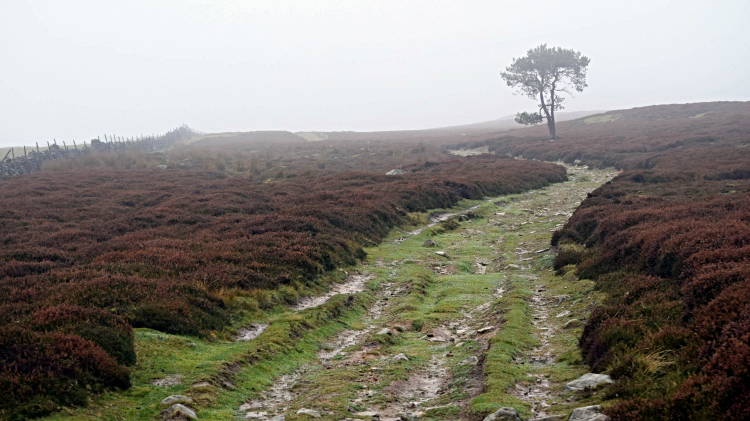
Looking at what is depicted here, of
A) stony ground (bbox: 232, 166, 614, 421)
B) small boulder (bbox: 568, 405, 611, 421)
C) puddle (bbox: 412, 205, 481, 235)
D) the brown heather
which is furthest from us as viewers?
puddle (bbox: 412, 205, 481, 235)

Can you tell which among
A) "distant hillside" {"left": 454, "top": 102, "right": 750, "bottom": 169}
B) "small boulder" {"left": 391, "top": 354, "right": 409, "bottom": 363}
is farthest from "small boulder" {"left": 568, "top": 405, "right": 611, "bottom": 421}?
"distant hillside" {"left": 454, "top": 102, "right": 750, "bottom": 169}

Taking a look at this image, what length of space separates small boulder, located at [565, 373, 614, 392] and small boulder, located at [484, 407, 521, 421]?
4.73 ft

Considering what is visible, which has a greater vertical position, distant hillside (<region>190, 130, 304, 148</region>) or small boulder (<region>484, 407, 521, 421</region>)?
distant hillside (<region>190, 130, 304, 148</region>)

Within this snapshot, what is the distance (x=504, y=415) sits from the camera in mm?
7047

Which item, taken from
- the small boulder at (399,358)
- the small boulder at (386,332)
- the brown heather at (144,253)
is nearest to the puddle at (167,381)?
the brown heather at (144,253)

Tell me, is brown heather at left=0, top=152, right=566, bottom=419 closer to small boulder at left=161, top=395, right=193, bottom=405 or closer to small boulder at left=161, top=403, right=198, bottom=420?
small boulder at left=161, top=395, right=193, bottom=405

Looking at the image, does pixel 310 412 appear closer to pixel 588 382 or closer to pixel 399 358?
pixel 399 358

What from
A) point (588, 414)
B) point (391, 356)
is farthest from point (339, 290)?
point (588, 414)

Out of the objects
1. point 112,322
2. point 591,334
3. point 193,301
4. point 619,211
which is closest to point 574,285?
point 591,334

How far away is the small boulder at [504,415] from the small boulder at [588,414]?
2.38 feet

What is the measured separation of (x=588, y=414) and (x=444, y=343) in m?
5.53

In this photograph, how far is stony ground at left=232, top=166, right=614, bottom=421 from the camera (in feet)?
Answer: 27.3

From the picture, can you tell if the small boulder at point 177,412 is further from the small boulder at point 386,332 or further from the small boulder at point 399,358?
the small boulder at point 386,332

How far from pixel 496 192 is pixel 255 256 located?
25.8 metres
